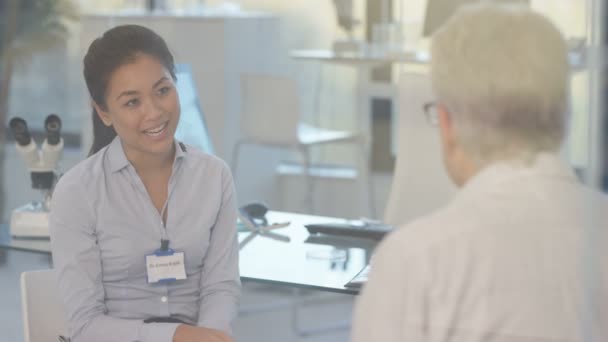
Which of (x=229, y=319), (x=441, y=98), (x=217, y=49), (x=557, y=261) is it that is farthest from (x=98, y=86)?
(x=217, y=49)

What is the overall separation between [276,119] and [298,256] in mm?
2428

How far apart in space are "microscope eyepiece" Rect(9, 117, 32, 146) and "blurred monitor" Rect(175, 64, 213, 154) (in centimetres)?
43

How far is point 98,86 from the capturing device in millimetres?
2170

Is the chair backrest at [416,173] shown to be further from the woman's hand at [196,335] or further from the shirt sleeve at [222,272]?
the woman's hand at [196,335]

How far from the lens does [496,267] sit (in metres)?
1.22

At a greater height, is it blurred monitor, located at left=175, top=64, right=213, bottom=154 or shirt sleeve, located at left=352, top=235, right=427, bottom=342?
blurred monitor, located at left=175, top=64, right=213, bottom=154

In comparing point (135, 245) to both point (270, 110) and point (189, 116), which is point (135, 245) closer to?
point (189, 116)

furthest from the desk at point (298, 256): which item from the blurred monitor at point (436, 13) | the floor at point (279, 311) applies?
the blurred monitor at point (436, 13)

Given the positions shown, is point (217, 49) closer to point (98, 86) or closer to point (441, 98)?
point (98, 86)

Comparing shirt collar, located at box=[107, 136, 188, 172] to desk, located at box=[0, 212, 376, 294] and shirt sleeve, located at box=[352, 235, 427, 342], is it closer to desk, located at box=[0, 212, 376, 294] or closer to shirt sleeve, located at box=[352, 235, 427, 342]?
desk, located at box=[0, 212, 376, 294]

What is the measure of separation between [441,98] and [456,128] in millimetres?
43

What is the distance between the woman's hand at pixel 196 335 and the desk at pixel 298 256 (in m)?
0.21

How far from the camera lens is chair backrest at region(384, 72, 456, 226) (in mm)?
2639

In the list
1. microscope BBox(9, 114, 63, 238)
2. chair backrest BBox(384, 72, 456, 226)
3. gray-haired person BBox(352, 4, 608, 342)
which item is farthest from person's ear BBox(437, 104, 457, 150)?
microscope BBox(9, 114, 63, 238)
